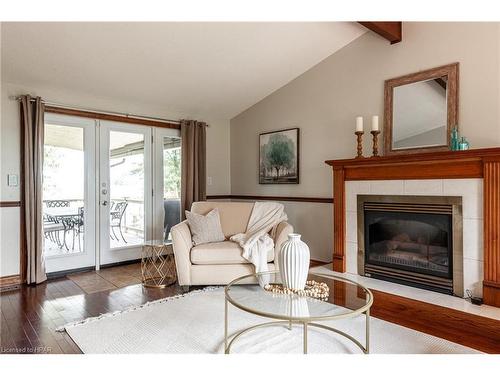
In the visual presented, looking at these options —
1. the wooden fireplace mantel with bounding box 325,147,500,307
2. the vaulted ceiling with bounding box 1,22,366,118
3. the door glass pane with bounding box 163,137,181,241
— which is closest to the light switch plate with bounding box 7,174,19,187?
the vaulted ceiling with bounding box 1,22,366,118

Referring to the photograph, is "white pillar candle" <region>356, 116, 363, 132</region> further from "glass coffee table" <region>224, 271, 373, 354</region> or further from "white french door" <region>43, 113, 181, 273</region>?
"white french door" <region>43, 113, 181, 273</region>

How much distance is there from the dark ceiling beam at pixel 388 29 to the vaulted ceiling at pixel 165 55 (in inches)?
13.4

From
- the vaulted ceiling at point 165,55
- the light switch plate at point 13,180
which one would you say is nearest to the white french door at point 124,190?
the vaulted ceiling at point 165,55

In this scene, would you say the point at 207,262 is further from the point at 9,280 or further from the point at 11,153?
the point at 11,153

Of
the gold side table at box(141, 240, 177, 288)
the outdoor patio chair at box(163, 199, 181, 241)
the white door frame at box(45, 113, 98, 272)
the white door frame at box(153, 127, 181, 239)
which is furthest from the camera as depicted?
the outdoor patio chair at box(163, 199, 181, 241)

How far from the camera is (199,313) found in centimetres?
255

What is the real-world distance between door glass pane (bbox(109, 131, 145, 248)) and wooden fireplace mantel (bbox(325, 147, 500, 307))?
2.46 meters

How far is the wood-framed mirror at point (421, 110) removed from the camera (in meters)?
3.01

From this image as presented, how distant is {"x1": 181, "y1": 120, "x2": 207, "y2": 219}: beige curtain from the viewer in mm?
4613

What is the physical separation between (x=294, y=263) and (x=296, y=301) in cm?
21

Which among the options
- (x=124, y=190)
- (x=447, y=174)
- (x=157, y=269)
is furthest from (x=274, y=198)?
(x=447, y=174)

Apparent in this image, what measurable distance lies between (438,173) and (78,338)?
3.05 m

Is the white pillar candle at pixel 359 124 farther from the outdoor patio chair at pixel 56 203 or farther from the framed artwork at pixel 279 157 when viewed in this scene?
the outdoor patio chair at pixel 56 203
